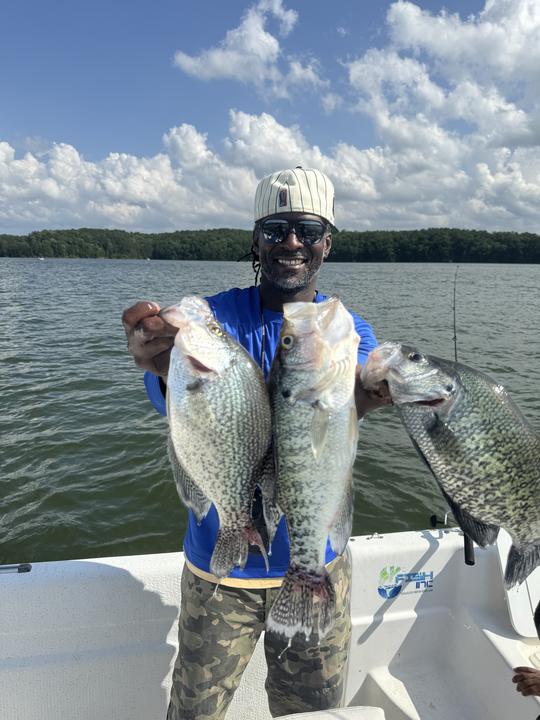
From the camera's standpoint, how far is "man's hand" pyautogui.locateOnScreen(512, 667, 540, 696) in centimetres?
321

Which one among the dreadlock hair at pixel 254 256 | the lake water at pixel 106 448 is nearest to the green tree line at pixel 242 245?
the lake water at pixel 106 448

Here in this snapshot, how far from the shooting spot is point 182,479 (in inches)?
88.4

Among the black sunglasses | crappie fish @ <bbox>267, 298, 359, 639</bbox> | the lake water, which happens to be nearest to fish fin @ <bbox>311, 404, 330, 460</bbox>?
crappie fish @ <bbox>267, 298, 359, 639</bbox>

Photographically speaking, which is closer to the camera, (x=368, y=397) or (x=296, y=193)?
(x=368, y=397)

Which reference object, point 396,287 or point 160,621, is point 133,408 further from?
point 396,287

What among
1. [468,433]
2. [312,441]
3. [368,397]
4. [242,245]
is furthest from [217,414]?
[242,245]

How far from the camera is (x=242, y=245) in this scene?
8425 centimetres

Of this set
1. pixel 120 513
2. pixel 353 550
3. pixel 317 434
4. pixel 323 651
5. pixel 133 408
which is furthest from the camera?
pixel 133 408

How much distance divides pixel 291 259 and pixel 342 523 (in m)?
1.56

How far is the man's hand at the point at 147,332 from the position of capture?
2137 mm

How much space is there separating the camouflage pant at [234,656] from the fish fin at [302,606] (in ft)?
2.50

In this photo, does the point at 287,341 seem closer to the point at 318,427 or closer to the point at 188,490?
the point at 318,427

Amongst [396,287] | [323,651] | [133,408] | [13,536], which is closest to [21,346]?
[133,408]

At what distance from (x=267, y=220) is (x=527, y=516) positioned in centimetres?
209
